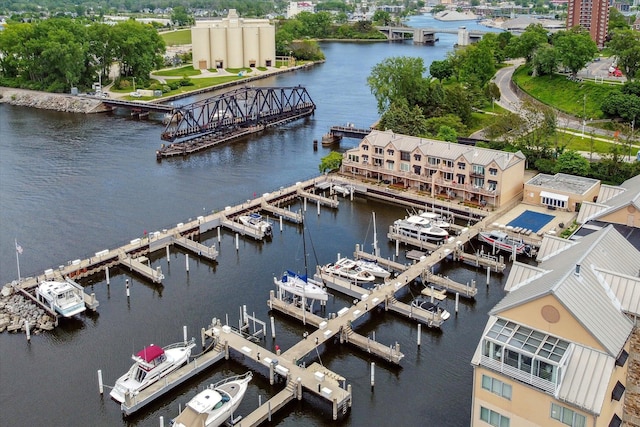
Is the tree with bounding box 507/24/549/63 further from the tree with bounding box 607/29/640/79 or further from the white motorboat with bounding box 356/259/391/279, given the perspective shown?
the white motorboat with bounding box 356/259/391/279

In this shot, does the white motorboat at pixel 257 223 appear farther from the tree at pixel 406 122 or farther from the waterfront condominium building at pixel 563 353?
the waterfront condominium building at pixel 563 353

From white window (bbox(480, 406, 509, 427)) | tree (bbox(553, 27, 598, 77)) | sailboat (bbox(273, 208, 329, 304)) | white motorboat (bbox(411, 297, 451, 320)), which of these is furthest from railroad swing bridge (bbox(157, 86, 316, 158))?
white window (bbox(480, 406, 509, 427))

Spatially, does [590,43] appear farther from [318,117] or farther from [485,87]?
[318,117]

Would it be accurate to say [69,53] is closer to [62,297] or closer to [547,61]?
[547,61]

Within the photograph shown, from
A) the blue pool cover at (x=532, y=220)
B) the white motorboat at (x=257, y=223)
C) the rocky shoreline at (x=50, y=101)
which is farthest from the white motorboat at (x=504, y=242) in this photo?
the rocky shoreline at (x=50, y=101)

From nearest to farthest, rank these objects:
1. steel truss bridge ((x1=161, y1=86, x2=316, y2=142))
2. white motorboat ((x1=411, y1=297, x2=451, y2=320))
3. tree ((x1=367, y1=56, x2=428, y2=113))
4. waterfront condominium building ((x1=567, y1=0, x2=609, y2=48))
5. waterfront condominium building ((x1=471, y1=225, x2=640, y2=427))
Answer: waterfront condominium building ((x1=471, y1=225, x2=640, y2=427)), white motorboat ((x1=411, y1=297, x2=451, y2=320)), steel truss bridge ((x1=161, y1=86, x2=316, y2=142)), tree ((x1=367, y1=56, x2=428, y2=113)), waterfront condominium building ((x1=567, y1=0, x2=609, y2=48))

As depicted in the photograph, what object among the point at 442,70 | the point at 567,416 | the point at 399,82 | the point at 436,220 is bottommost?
the point at 436,220

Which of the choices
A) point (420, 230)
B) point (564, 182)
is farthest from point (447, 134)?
point (420, 230)

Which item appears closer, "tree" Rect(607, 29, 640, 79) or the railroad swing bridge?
the railroad swing bridge
